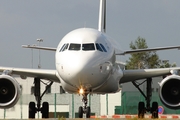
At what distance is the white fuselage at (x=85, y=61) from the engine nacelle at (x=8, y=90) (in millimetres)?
2097

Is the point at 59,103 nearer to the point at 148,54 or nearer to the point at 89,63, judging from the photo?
the point at 89,63

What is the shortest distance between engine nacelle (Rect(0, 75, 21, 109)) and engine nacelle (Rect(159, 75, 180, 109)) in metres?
5.60

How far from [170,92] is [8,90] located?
20.8ft

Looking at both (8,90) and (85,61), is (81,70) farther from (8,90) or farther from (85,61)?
(8,90)

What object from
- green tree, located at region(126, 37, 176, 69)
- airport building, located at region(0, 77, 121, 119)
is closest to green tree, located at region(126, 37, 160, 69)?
green tree, located at region(126, 37, 176, 69)

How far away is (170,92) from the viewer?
2678cm

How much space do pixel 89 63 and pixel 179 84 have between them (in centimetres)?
466

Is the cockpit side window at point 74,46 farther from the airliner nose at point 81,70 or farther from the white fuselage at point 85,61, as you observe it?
the airliner nose at point 81,70

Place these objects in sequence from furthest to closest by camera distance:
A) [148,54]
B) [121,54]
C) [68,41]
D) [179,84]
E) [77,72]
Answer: [148,54], [121,54], [179,84], [68,41], [77,72]

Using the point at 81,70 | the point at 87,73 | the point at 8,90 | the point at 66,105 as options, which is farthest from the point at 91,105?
the point at 81,70

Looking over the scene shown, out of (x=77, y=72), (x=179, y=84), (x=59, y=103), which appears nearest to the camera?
(x=77, y=72)

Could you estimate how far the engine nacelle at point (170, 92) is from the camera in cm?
2652

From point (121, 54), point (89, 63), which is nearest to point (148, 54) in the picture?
point (121, 54)

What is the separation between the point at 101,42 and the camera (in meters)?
25.3
